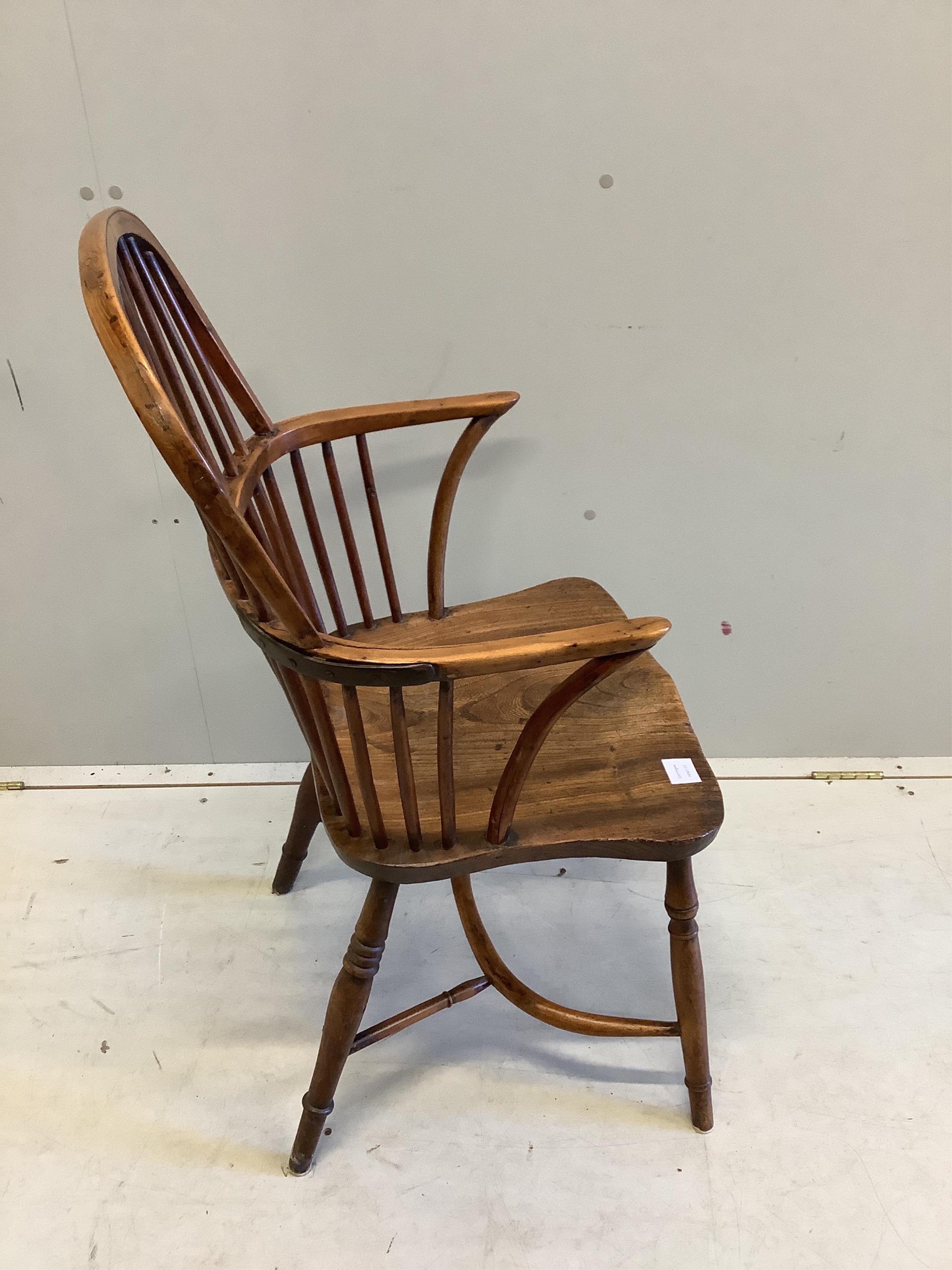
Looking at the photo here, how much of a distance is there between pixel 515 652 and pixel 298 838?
2.23ft

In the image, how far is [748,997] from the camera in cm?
112

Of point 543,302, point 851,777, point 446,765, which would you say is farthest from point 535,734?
point 851,777

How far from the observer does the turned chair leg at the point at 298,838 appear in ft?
3.92

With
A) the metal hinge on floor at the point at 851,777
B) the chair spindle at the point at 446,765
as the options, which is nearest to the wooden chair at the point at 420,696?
the chair spindle at the point at 446,765

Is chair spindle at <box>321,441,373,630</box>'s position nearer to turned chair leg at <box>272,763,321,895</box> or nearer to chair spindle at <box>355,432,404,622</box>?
chair spindle at <box>355,432,404,622</box>

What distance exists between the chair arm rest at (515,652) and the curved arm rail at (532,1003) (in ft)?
1.33

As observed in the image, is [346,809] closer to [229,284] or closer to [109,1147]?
[109,1147]

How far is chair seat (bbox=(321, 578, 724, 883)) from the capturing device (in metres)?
0.80

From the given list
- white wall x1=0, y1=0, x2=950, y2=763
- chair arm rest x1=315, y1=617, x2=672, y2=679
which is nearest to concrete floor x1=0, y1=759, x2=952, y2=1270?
white wall x1=0, y1=0, x2=950, y2=763

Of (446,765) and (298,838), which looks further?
(298,838)

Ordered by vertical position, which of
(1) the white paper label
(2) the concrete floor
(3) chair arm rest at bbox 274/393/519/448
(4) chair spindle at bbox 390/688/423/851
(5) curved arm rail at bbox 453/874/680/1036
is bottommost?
(2) the concrete floor

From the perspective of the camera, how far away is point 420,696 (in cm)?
102

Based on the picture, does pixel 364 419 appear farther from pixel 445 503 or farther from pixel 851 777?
pixel 851 777

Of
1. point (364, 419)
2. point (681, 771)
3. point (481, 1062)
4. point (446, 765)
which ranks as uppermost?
point (364, 419)
